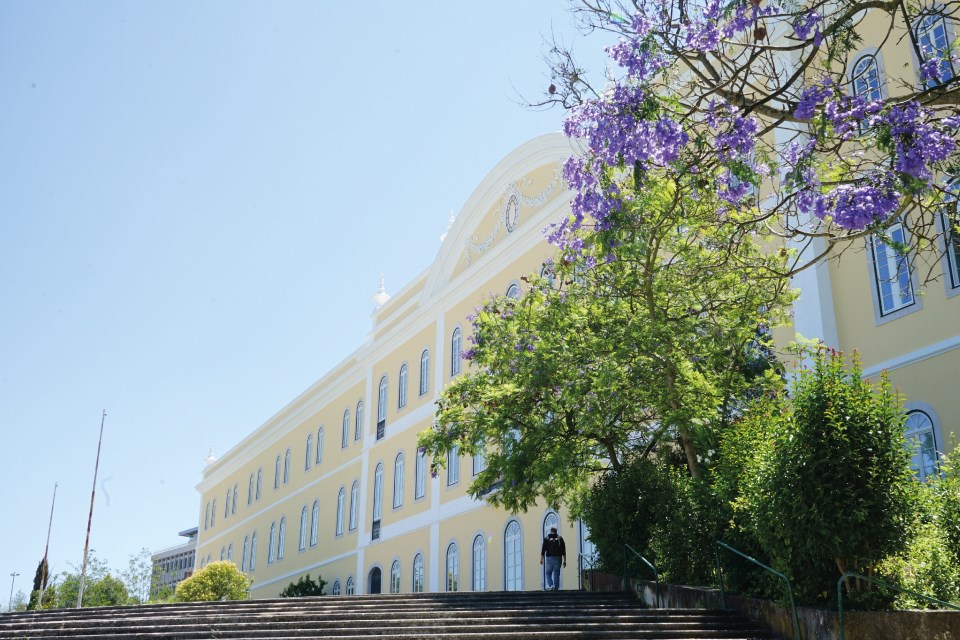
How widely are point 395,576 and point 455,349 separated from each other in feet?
22.8

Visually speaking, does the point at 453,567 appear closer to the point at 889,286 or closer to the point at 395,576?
the point at 395,576

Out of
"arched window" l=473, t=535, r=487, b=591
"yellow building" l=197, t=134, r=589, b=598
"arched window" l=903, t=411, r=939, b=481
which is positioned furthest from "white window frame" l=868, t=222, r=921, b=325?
"arched window" l=473, t=535, r=487, b=591

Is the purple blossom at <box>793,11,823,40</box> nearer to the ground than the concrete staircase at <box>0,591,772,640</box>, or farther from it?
farther from it

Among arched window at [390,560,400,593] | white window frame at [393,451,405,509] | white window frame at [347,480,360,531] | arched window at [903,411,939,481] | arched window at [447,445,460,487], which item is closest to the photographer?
arched window at [903,411,939,481]

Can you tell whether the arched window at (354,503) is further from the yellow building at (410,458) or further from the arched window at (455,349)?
the arched window at (455,349)

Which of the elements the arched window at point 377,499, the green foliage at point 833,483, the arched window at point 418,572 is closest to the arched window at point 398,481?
the arched window at point 377,499

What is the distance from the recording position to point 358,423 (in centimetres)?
3522

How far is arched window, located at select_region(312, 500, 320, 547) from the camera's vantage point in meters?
37.7

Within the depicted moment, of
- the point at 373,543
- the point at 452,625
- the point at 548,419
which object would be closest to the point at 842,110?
the point at 452,625

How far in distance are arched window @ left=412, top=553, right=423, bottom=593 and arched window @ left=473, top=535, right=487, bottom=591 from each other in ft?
10.8

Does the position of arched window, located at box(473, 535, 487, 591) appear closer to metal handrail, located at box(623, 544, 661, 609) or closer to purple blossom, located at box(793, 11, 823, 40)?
metal handrail, located at box(623, 544, 661, 609)

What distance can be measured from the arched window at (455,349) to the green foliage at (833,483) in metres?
18.7

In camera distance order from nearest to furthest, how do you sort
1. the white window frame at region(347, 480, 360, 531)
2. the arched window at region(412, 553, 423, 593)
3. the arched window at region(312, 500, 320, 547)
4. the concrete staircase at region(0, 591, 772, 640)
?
the concrete staircase at region(0, 591, 772, 640)
the arched window at region(412, 553, 423, 593)
the white window frame at region(347, 480, 360, 531)
the arched window at region(312, 500, 320, 547)

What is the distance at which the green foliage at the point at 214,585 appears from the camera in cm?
3119
